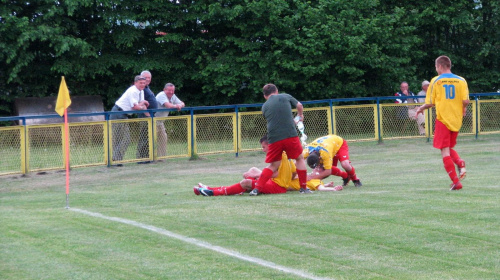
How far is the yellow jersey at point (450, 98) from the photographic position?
37.5 feet

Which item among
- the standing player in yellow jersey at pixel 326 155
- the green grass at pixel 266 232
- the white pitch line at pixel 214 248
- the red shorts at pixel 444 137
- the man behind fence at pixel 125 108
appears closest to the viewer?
the white pitch line at pixel 214 248

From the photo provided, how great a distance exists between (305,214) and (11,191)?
703 centimetres

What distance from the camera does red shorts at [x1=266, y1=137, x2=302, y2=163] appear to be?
11.5m

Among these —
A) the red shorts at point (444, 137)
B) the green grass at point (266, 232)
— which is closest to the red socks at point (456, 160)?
the red shorts at point (444, 137)

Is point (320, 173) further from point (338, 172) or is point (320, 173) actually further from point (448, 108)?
point (448, 108)

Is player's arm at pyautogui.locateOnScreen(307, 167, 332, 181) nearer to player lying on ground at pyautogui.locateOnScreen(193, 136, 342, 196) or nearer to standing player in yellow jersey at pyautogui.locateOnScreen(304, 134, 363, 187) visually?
standing player in yellow jersey at pyautogui.locateOnScreen(304, 134, 363, 187)

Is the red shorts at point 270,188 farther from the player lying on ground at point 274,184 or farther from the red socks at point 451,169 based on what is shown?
the red socks at point 451,169

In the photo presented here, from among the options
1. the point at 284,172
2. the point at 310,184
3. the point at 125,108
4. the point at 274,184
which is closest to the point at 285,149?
Answer: the point at 284,172

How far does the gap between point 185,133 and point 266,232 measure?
35.6ft

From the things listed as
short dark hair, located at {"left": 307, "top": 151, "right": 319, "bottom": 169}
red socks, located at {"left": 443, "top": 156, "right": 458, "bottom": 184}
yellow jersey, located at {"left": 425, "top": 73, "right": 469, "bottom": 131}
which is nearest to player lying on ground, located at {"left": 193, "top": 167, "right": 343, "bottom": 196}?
short dark hair, located at {"left": 307, "top": 151, "right": 319, "bottom": 169}

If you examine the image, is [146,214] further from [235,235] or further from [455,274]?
[455,274]

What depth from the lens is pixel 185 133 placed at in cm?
1911

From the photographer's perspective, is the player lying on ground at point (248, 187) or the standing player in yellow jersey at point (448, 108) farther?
the player lying on ground at point (248, 187)

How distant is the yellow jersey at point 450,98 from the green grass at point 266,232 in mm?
1034
